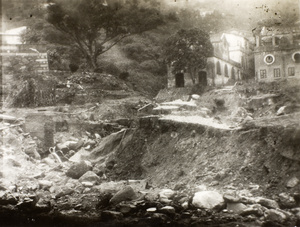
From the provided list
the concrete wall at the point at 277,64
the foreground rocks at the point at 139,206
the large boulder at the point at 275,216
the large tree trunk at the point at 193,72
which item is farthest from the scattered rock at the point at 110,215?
Answer: the large tree trunk at the point at 193,72

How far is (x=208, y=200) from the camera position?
8914mm

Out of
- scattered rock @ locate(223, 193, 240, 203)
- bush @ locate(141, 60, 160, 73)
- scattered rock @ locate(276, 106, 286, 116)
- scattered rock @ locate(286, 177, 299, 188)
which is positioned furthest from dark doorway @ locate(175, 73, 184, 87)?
scattered rock @ locate(286, 177, 299, 188)

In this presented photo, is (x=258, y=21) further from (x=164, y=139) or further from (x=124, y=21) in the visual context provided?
(x=124, y=21)

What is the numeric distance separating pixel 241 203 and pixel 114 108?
978cm

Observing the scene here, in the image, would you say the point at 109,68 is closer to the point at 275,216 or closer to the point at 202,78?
the point at 202,78

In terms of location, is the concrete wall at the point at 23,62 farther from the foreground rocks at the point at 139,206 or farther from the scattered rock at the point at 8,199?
the scattered rock at the point at 8,199

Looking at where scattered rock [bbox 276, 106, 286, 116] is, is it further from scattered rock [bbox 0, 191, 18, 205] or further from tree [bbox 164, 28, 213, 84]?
scattered rock [bbox 0, 191, 18, 205]

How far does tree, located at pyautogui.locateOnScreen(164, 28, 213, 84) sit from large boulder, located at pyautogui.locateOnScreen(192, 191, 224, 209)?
22.8 ft

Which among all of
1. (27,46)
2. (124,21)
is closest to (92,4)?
(124,21)

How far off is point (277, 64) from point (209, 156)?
4228mm

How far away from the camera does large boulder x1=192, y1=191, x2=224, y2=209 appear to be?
8797 mm

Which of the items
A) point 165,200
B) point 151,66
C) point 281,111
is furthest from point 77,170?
point 281,111

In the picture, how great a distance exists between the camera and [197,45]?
15.1 meters

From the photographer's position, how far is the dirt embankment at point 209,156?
30.6ft
